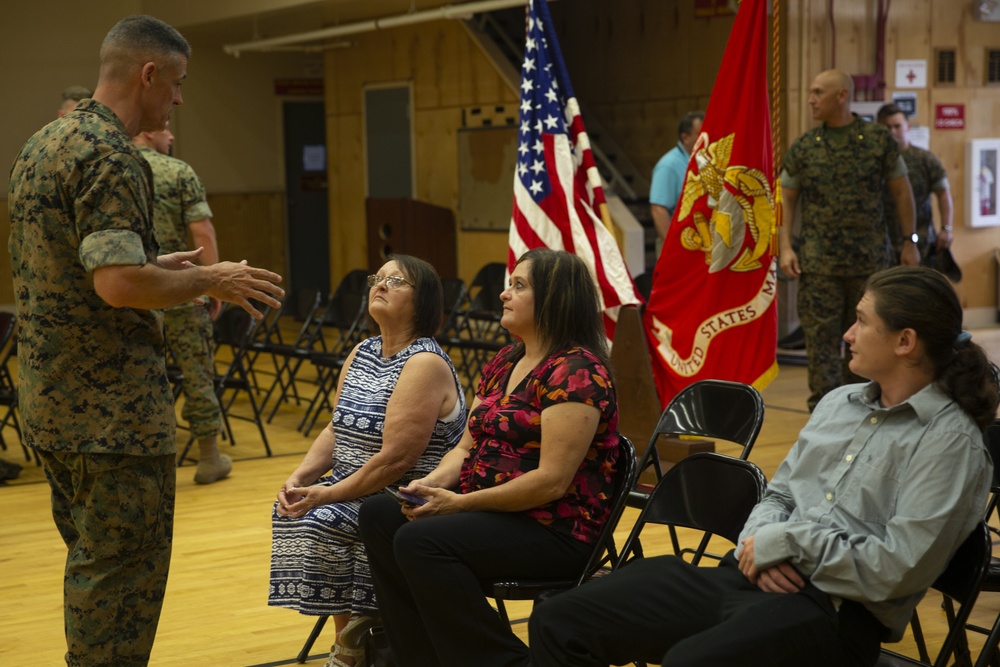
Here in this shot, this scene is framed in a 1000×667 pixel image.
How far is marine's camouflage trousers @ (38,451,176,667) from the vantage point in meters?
2.86

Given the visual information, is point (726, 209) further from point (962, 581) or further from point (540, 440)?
point (962, 581)

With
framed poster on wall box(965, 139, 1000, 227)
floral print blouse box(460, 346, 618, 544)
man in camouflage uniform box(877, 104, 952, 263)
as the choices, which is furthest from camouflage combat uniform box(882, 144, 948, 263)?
floral print blouse box(460, 346, 618, 544)

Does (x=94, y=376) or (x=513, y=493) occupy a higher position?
(x=94, y=376)

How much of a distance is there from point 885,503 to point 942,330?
0.38 meters

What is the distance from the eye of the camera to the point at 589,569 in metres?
3.10

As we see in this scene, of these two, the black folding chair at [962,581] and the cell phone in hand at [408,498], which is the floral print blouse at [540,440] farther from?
the black folding chair at [962,581]

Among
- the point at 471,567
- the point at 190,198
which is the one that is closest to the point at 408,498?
the point at 471,567

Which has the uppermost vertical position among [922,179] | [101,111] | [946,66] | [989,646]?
[946,66]

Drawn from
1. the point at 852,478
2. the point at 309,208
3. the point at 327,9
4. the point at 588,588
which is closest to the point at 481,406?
the point at 588,588

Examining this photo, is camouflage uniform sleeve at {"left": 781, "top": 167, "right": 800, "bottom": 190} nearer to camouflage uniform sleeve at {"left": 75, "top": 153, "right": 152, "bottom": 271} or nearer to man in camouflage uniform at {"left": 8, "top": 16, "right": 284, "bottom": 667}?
man in camouflage uniform at {"left": 8, "top": 16, "right": 284, "bottom": 667}

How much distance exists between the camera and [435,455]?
358 centimetres

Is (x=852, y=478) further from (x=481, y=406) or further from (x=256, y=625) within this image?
(x=256, y=625)

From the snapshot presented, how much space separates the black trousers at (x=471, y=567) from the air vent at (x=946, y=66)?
8.49 m

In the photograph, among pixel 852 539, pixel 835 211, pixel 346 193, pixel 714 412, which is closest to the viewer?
pixel 852 539
